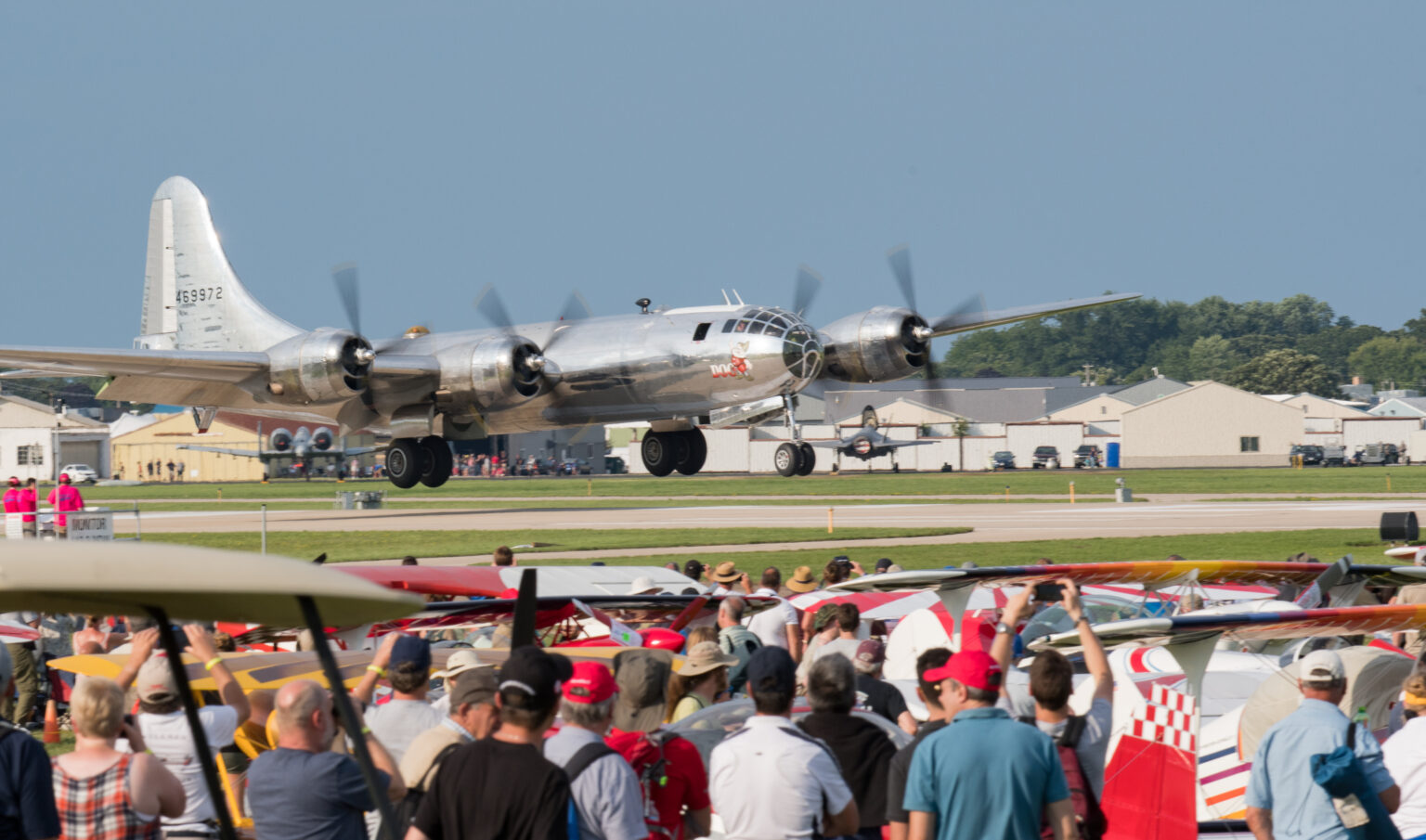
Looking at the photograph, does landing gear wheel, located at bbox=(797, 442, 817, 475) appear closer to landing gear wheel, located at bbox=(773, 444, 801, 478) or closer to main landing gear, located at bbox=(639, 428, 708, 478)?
landing gear wheel, located at bbox=(773, 444, 801, 478)

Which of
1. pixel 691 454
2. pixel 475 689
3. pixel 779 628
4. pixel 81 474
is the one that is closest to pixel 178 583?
pixel 475 689

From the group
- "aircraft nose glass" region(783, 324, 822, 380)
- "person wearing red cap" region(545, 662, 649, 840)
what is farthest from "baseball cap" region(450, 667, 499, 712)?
"aircraft nose glass" region(783, 324, 822, 380)

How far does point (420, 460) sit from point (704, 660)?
31.6m

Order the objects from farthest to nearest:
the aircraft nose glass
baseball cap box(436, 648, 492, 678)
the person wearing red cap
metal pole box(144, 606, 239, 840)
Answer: the aircraft nose glass, baseball cap box(436, 648, 492, 678), the person wearing red cap, metal pole box(144, 606, 239, 840)

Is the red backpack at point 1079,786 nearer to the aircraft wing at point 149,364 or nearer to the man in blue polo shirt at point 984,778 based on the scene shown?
the man in blue polo shirt at point 984,778

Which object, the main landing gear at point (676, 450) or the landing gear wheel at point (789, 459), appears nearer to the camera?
the landing gear wheel at point (789, 459)

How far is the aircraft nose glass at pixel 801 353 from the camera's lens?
33.7 m

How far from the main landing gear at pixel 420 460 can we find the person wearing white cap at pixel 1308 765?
3361cm

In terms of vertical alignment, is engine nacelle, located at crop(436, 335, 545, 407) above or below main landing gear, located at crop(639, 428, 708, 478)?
above

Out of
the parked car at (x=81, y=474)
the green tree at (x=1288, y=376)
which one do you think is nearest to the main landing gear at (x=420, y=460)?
the parked car at (x=81, y=474)

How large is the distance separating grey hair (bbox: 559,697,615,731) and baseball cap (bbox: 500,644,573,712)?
0.25 meters

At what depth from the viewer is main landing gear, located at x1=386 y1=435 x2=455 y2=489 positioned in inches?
1528

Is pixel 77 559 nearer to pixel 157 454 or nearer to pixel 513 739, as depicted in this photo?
pixel 513 739

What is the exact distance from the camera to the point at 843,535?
37.8 m
